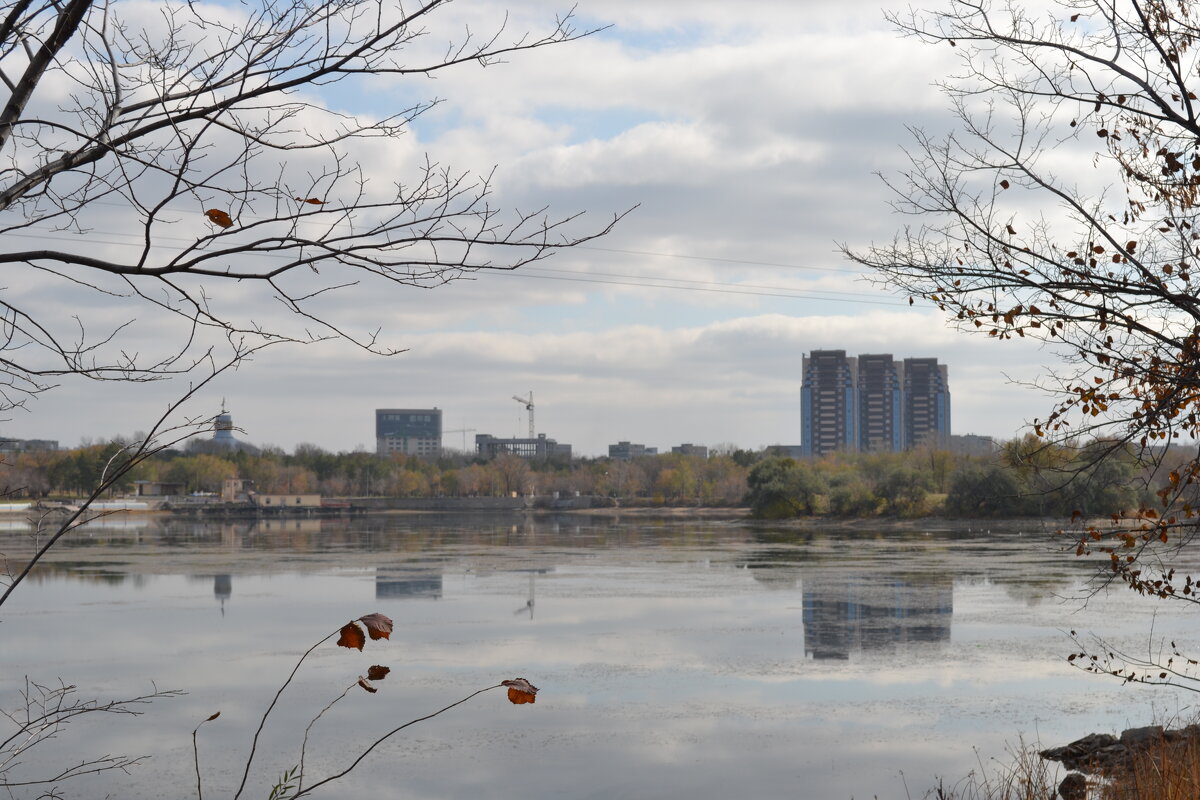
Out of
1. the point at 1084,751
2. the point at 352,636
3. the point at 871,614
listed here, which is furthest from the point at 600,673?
the point at 352,636

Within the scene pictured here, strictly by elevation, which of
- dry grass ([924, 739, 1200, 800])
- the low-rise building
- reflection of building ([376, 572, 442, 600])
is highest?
dry grass ([924, 739, 1200, 800])

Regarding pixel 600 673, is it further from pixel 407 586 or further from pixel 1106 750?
pixel 407 586

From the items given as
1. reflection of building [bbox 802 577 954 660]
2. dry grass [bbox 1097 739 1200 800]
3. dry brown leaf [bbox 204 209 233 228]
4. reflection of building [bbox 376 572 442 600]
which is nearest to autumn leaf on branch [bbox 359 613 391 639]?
dry brown leaf [bbox 204 209 233 228]

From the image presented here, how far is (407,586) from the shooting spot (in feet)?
96.8

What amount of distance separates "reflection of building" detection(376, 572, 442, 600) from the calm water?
21 centimetres

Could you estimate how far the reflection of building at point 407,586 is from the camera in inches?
1075

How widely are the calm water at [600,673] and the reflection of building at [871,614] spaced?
100mm

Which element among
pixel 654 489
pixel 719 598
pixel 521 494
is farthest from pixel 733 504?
pixel 719 598

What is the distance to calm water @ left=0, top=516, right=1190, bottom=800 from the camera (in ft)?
38.8

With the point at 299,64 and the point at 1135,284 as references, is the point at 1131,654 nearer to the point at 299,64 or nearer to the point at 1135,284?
the point at 1135,284

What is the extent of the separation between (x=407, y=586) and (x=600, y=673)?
1379 centimetres

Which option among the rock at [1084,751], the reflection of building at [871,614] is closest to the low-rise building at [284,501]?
the reflection of building at [871,614]

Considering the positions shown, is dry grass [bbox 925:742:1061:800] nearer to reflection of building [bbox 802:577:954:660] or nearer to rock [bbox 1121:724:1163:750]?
rock [bbox 1121:724:1163:750]

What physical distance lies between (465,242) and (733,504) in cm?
11660
